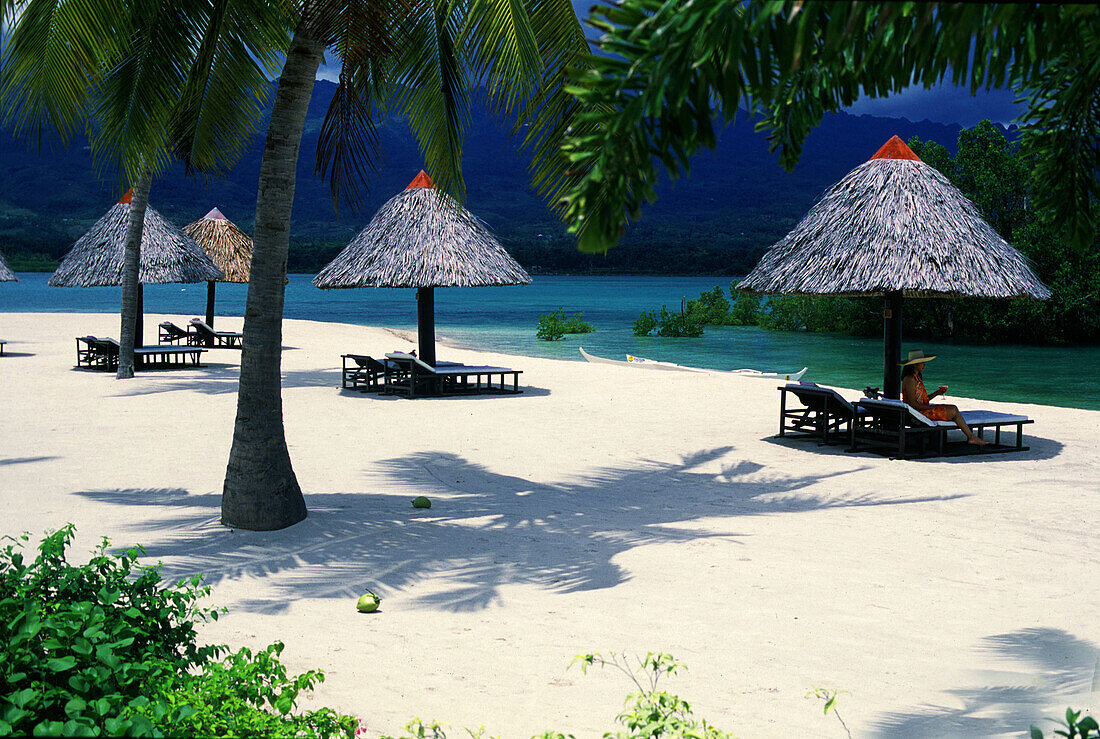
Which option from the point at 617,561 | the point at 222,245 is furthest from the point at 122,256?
the point at 617,561

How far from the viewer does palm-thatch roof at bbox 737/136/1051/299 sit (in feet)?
34.6

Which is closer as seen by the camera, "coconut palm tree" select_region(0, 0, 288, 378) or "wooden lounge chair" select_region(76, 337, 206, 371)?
"coconut palm tree" select_region(0, 0, 288, 378)

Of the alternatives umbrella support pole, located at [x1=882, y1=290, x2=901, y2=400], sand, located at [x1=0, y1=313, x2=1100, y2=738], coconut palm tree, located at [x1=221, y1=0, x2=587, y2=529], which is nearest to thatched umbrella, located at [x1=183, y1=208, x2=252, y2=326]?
sand, located at [x1=0, y1=313, x2=1100, y2=738]

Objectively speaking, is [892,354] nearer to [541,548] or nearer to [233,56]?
[541,548]

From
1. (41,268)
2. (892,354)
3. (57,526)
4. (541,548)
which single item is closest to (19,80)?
(57,526)

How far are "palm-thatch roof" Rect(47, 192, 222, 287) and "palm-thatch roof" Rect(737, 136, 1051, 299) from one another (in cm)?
1443

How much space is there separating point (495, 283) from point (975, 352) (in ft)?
89.7

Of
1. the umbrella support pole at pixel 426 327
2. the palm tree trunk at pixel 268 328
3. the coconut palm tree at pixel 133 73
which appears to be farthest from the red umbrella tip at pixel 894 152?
the palm tree trunk at pixel 268 328

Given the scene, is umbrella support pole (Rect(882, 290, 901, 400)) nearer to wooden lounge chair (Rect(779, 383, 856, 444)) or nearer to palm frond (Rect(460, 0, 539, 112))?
wooden lounge chair (Rect(779, 383, 856, 444))

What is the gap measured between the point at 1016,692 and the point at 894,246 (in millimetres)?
7499

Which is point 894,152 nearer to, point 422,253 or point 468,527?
point 422,253

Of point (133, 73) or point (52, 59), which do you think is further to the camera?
point (133, 73)

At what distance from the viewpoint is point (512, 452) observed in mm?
9867

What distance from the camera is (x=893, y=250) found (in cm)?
1058
